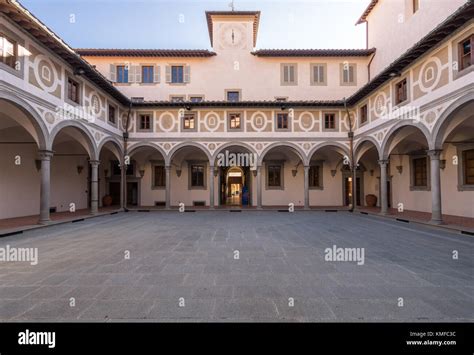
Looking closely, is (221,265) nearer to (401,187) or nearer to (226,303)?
(226,303)

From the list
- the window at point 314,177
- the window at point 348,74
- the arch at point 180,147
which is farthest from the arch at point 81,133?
the window at point 348,74

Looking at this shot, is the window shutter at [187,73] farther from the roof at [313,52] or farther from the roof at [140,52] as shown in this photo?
the roof at [313,52]

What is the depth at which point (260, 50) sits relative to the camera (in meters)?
19.6

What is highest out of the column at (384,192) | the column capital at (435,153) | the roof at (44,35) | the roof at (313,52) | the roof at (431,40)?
the roof at (313,52)

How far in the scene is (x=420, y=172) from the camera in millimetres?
15312

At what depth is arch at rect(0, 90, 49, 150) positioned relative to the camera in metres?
8.40

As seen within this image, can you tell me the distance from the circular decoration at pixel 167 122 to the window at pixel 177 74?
4267 mm

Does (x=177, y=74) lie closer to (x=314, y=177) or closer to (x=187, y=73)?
(x=187, y=73)

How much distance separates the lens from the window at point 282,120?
1755 centimetres

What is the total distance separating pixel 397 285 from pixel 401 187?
50.6 feet

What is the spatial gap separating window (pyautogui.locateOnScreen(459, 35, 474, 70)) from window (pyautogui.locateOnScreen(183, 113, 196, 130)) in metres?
14.3

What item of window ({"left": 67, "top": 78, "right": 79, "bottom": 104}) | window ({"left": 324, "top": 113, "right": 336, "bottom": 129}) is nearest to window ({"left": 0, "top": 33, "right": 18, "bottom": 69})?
window ({"left": 67, "top": 78, "right": 79, "bottom": 104})

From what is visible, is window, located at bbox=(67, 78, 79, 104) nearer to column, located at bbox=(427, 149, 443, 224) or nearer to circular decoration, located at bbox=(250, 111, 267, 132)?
circular decoration, located at bbox=(250, 111, 267, 132)
